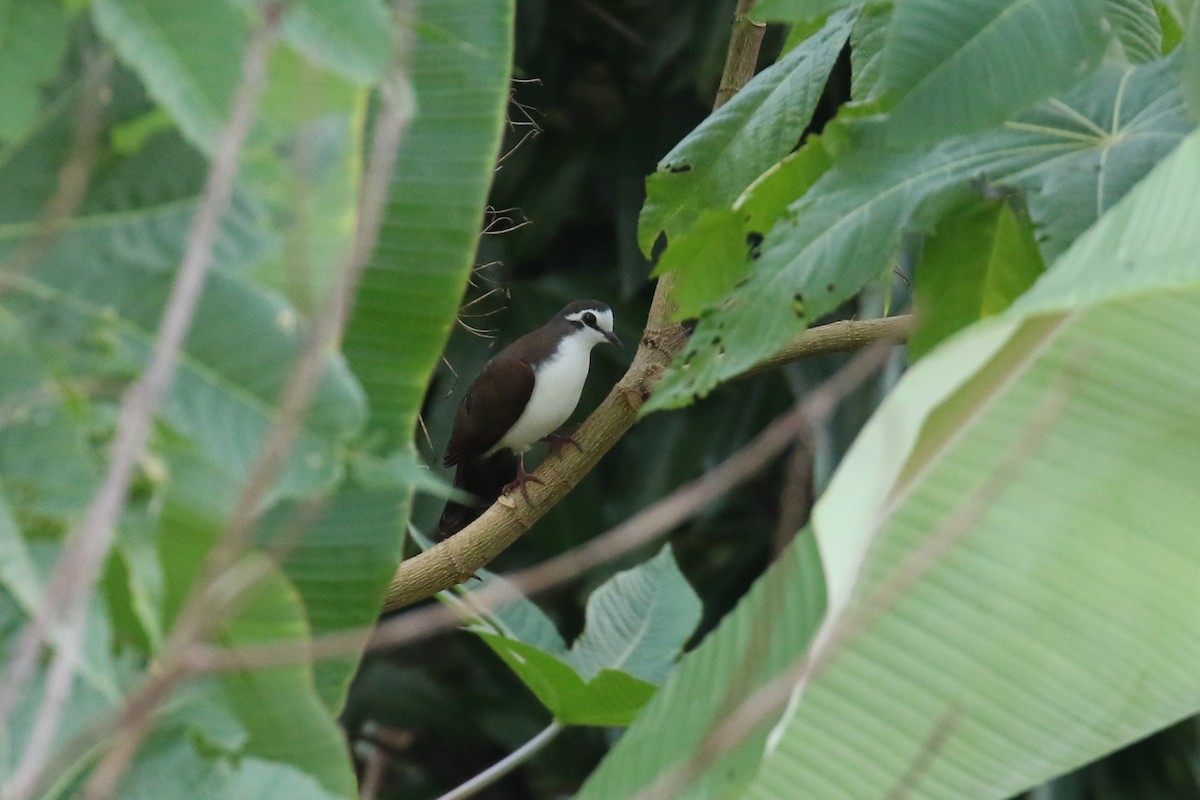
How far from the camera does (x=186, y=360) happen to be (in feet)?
3.26

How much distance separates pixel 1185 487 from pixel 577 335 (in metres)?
3.22

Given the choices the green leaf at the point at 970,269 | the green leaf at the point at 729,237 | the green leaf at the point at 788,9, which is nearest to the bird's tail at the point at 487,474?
the green leaf at the point at 729,237

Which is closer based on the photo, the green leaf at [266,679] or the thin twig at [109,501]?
the thin twig at [109,501]

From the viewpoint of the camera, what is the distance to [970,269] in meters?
1.63

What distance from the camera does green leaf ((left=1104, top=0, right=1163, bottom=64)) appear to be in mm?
1705

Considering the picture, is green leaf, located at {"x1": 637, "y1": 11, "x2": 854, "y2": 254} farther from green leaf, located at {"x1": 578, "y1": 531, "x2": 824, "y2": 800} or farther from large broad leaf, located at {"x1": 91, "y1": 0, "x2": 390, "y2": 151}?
large broad leaf, located at {"x1": 91, "y1": 0, "x2": 390, "y2": 151}

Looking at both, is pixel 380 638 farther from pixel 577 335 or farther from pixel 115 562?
pixel 577 335

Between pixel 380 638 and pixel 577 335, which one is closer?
pixel 380 638

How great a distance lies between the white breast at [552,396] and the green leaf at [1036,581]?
299 centimetres

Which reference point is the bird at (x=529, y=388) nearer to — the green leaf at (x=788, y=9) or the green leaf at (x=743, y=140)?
the green leaf at (x=743, y=140)

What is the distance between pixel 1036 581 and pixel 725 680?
304 millimetres

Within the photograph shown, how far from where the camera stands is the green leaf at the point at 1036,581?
1.32 meters

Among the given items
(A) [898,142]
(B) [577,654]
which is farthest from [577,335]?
(A) [898,142]

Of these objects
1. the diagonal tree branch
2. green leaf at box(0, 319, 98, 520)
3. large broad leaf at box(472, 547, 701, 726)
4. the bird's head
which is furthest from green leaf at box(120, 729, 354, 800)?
the bird's head
